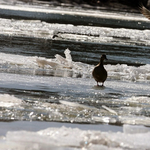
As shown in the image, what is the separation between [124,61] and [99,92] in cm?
582

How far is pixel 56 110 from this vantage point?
7.07 meters

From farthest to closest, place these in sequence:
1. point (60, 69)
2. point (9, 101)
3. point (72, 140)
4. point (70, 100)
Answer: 1. point (60, 69)
2. point (70, 100)
3. point (9, 101)
4. point (72, 140)

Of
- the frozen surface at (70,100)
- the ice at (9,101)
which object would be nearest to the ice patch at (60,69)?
the frozen surface at (70,100)

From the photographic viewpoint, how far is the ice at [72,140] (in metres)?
5.17

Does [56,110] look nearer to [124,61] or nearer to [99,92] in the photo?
[99,92]

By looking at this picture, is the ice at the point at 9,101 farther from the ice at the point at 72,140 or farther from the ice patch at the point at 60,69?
the ice patch at the point at 60,69

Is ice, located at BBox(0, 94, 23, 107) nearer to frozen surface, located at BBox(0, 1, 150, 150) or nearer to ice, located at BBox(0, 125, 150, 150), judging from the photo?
frozen surface, located at BBox(0, 1, 150, 150)

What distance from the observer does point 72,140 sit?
5480mm

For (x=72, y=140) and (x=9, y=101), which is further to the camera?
(x=9, y=101)

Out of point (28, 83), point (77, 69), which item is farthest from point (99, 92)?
point (77, 69)

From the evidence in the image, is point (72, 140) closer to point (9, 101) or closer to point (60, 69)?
point (9, 101)

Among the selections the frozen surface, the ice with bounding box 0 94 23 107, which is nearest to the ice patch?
the frozen surface

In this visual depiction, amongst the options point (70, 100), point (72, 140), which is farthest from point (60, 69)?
point (72, 140)

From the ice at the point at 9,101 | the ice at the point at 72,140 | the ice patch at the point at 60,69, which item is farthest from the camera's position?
the ice patch at the point at 60,69
